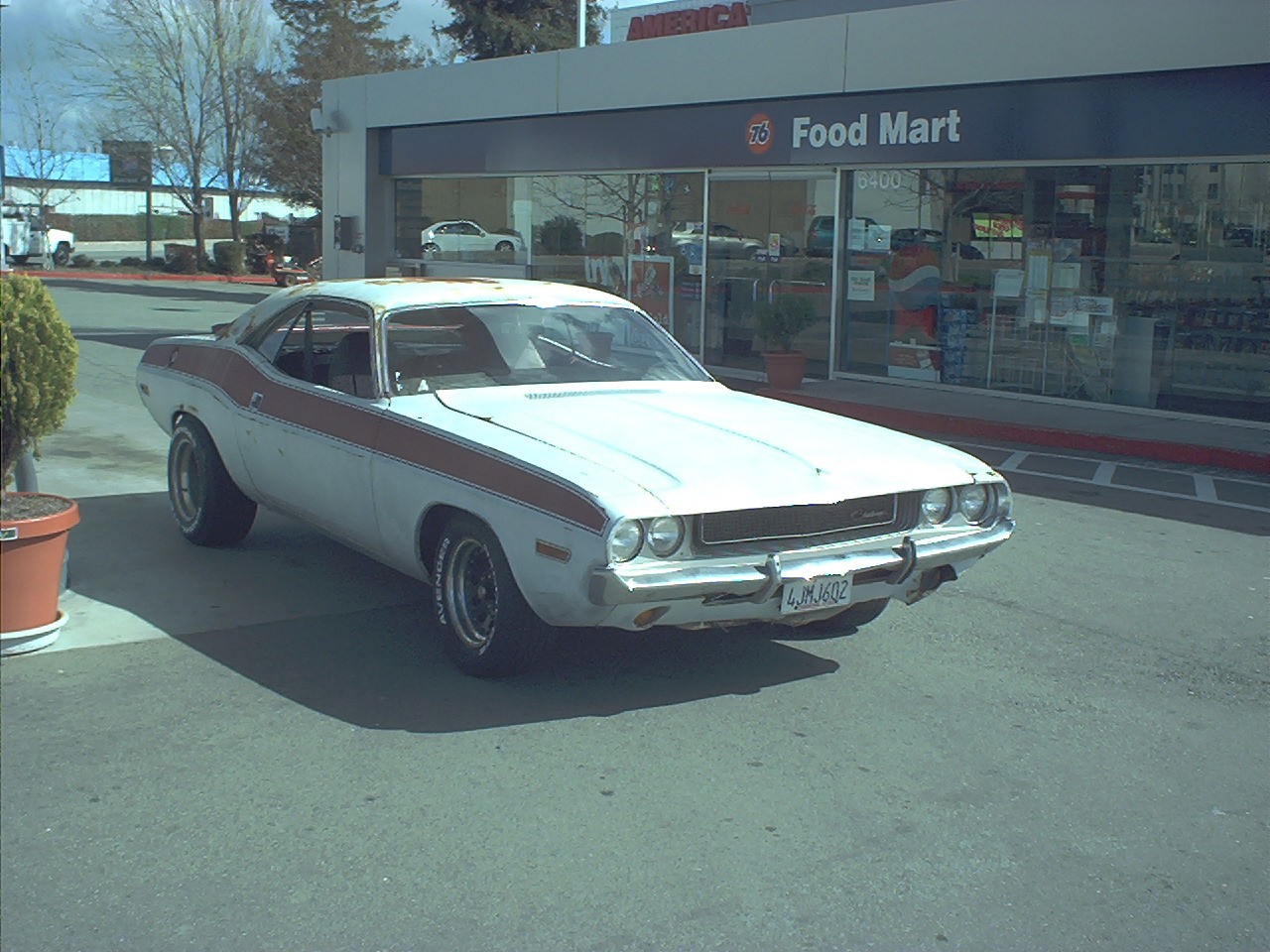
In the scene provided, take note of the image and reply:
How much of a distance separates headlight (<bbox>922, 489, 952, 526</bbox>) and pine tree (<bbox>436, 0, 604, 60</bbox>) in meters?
43.5

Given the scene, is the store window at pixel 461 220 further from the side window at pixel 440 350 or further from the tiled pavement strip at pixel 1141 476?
the side window at pixel 440 350

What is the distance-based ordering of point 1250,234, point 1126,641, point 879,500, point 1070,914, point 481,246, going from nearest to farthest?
point 1070,914, point 879,500, point 1126,641, point 1250,234, point 481,246

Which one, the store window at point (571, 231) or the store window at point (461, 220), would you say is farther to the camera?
the store window at point (461, 220)

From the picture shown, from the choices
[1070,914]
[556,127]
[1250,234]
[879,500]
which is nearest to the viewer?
[1070,914]

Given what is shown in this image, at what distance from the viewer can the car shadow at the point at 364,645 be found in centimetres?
546

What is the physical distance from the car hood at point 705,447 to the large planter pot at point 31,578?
1.69 meters

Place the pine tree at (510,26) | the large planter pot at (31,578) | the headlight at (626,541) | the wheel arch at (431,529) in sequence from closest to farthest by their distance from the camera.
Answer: the headlight at (626,541)
the large planter pot at (31,578)
the wheel arch at (431,529)
the pine tree at (510,26)

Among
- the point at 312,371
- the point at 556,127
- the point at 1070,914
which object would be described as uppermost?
the point at 556,127

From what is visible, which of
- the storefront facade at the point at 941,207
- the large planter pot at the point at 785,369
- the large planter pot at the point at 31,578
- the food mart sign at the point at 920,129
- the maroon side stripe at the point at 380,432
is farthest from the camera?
the large planter pot at the point at 785,369

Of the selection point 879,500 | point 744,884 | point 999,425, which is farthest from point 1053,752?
point 999,425

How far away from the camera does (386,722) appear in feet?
17.1

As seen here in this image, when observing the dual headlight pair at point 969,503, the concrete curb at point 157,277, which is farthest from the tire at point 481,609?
the concrete curb at point 157,277

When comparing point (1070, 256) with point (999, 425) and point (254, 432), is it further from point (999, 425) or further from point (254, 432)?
point (254, 432)

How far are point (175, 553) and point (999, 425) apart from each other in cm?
836
